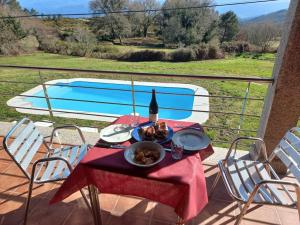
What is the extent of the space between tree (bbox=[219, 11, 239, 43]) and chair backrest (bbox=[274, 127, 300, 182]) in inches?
535

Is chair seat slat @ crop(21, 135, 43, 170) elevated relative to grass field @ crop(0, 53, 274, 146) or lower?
elevated

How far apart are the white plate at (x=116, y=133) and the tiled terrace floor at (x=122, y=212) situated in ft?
2.18

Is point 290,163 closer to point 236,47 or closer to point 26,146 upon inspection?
point 26,146

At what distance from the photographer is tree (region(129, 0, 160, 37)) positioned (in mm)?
15427

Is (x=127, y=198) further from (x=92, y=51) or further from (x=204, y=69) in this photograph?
(x=92, y=51)

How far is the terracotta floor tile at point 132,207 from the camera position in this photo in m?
1.79

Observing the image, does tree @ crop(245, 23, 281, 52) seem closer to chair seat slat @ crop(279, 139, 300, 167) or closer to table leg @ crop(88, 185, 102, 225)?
chair seat slat @ crop(279, 139, 300, 167)

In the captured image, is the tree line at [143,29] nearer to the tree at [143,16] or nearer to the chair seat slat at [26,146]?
the tree at [143,16]

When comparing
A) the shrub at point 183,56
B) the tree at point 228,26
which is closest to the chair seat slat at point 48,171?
the shrub at point 183,56

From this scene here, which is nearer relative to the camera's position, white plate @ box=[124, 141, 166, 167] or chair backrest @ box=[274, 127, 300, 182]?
white plate @ box=[124, 141, 166, 167]

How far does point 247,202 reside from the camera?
134 centimetres

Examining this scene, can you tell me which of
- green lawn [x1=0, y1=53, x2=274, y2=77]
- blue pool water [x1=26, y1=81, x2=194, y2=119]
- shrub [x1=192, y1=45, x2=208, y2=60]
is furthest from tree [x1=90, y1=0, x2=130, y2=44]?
blue pool water [x1=26, y1=81, x2=194, y2=119]

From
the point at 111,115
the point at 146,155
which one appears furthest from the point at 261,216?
the point at 111,115

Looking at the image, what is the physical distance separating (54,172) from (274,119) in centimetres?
183
